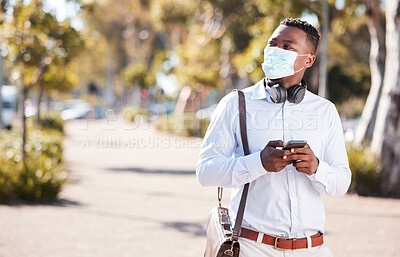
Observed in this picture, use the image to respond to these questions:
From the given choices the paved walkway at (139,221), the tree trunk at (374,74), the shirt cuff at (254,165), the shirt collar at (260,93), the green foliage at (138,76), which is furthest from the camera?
the green foliage at (138,76)

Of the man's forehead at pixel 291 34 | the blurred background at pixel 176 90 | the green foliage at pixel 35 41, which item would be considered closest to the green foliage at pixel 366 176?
the blurred background at pixel 176 90

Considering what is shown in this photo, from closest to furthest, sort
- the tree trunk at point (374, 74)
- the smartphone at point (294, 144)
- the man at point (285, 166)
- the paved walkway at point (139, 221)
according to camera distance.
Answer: the smartphone at point (294, 144) → the man at point (285, 166) → the paved walkway at point (139, 221) → the tree trunk at point (374, 74)

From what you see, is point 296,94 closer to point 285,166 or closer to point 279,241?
point 285,166

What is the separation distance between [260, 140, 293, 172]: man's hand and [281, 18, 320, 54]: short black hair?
66cm

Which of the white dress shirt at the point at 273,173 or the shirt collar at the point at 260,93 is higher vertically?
the shirt collar at the point at 260,93

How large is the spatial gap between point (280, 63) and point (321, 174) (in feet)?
1.90

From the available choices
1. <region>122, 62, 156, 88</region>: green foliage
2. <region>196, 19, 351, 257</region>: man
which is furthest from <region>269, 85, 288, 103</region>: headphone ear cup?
<region>122, 62, 156, 88</region>: green foliage

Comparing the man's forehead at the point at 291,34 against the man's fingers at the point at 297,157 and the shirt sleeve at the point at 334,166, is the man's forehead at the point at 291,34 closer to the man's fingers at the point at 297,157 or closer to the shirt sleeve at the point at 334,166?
the shirt sleeve at the point at 334,166

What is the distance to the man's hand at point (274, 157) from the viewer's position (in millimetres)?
2329

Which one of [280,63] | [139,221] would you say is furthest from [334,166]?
[139,221]

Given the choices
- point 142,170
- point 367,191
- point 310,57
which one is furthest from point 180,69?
point 310,57

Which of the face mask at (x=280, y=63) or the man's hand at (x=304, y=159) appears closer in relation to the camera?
the man's hand at (x=304, y=159)

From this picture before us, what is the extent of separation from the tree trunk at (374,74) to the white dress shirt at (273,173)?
34.1ft

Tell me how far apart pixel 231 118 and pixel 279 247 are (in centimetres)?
63
